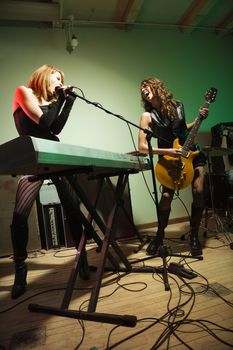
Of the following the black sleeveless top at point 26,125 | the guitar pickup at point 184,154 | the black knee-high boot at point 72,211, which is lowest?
the black knee-high boot at point 72,211

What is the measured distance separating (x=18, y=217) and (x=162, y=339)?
1037 millimetres

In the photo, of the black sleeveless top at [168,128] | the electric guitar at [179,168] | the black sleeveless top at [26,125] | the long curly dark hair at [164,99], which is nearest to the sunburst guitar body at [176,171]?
the electric guitar at [179,168]

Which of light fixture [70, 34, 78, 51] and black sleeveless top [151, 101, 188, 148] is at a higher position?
light fixture [70, 34, 78, 51]

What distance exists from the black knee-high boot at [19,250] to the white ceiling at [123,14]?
2.39 metres

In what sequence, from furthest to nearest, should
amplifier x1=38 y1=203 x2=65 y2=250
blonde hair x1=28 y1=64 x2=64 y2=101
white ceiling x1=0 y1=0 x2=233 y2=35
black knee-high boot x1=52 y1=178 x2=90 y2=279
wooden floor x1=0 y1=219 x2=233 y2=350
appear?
white ceiling x1=0 y1=0 x2=233 y2=35
amplifier x1=38 y1=203 x2=65 y2=250
blonde hair x1=28 y1=64 x2=64 y2=101
black knee-high boot x1=52 y1=178 x2=90 y2=279
wooden floor x1=0 y1=219 x2=233 y2=350

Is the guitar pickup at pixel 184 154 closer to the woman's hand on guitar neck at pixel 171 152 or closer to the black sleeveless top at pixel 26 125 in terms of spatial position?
the woman's hand on guitar neck at pixel 171 152

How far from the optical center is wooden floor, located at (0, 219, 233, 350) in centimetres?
106

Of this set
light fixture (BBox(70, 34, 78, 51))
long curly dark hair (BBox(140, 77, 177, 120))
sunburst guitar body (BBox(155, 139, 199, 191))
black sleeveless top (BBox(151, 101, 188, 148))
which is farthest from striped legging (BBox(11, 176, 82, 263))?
light fixture (BBox(70, 34, 78, 51))

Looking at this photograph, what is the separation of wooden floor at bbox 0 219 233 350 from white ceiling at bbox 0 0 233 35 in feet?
8.68

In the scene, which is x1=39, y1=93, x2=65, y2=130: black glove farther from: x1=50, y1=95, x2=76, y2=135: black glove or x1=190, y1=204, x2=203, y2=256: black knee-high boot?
x1=190, y1=204, x2=203, y2=256: black knee-high boot

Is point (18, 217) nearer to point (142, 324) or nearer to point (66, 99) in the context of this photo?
point (66, 99)

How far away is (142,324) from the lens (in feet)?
3.82

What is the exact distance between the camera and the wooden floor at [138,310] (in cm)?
106

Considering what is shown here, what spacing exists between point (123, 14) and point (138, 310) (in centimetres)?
329
